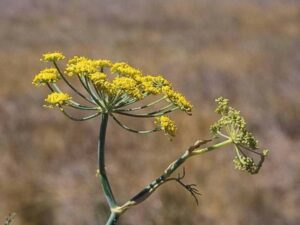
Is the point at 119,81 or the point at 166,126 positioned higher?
the point at 119,81

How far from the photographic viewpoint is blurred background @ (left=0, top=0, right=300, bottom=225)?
6648 millimetres

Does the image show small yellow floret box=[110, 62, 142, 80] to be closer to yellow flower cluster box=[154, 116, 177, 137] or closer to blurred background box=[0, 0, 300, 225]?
yellow flower cluster box=[154, 116, 177, 137]

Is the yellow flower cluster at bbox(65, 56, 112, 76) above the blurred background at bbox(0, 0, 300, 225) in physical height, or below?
below

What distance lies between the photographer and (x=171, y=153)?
8.94 metres

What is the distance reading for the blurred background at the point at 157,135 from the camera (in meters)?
6.65

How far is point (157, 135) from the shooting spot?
9367 mm

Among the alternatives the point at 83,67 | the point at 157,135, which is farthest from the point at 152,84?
the point at 157,135

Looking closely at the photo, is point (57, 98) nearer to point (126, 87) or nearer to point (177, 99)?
point (126, 87)

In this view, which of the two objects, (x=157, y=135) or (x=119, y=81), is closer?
(x=119, y=81)

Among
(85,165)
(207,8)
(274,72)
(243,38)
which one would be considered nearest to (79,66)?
(85,165)

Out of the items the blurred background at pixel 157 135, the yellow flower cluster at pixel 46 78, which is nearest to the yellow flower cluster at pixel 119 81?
the yellow flower cluster at pixel 46 78

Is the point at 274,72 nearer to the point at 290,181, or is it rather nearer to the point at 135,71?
the point at 290,181

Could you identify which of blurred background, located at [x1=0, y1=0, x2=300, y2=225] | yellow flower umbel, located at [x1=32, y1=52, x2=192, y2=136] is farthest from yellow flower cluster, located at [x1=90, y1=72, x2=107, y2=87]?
blurred background, located at [x1=0, y1=0, x2=300, y2=225]

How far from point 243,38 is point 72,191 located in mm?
11850
